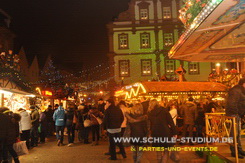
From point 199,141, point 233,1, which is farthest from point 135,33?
point 233,1

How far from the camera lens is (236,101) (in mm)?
5945

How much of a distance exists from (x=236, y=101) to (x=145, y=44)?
2835cm

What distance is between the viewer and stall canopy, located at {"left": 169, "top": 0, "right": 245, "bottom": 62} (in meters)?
5.01

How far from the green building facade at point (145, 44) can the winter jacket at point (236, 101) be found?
89.5 ft

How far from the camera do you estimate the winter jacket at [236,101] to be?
19.4 ft

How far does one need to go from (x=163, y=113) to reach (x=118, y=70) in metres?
27.4

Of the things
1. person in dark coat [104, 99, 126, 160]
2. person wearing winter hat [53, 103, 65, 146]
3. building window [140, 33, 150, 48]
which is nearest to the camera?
person in dark coat [104, 99, 126, 160]

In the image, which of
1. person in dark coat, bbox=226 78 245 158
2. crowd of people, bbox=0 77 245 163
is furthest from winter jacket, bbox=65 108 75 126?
person in dark coat, bbox=226 78 245 158

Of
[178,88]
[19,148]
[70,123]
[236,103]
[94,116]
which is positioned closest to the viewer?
[236,103]

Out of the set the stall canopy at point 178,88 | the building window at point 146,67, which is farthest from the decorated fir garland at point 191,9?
the building window at point 146,67

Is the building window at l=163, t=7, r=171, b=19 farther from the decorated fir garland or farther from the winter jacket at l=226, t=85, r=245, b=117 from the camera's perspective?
the winter jacket at l=226, t=85, r=245, b=117

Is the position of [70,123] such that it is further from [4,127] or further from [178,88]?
[178,88]

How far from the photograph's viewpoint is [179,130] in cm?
1250

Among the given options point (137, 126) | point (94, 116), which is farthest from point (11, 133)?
point (94, 116)
